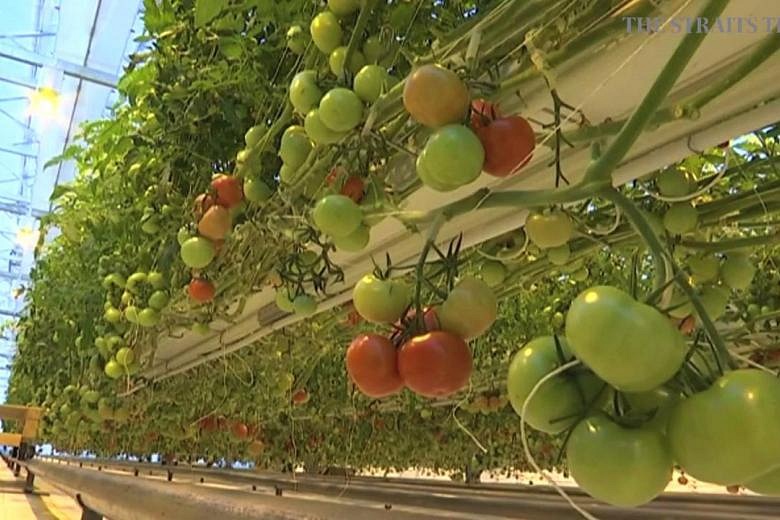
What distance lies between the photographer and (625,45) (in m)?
0.64

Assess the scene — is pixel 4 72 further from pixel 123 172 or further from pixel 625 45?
pixel 625 45

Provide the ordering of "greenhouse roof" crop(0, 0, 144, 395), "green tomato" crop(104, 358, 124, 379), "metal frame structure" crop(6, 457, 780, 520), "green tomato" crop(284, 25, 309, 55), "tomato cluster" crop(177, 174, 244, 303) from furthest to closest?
"greenhouse roof" crop(0, 0, 144, 395)
"green tomato" crop(104, 358, 124, 379)
"tomato cluster" crop(177, 174, 244, 303)
"green tomato" crop(284, 25, 309, 55)
"metal frame structure" crop(6, 457, 780, 520)

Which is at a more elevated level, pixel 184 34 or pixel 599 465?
pixel 184 34

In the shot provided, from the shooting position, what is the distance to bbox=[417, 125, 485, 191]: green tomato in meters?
0.52

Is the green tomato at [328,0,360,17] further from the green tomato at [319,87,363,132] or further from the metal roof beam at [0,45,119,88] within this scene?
the metal roof beam at [0,45,119,88]

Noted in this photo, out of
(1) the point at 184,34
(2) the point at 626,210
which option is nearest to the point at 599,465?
(2) the point at 626,210

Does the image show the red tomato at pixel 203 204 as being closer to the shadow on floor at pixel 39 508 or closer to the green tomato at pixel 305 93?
the green tomato at pixel 305 93

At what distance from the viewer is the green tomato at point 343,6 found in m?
0.81

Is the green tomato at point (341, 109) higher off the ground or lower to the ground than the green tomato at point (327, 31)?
lower

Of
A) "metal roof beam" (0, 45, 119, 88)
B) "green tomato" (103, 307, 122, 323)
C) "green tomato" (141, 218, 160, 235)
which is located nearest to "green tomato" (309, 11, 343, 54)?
"green tomato" (141, 218, 160, 235)

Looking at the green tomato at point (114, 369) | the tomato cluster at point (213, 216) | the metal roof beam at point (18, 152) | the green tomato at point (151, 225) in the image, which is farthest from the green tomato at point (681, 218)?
the metal roof beam at point (18, 152)

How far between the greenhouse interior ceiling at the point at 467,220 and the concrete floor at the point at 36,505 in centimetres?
228

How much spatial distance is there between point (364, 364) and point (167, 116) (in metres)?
0.90

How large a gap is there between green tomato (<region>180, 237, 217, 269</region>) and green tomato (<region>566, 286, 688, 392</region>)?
95 centimetres
